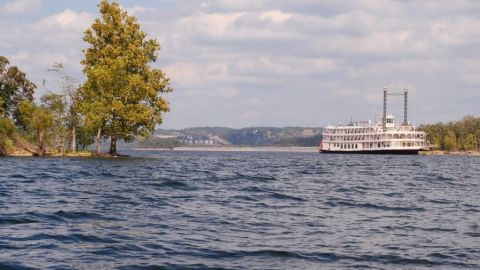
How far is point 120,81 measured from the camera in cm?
7825

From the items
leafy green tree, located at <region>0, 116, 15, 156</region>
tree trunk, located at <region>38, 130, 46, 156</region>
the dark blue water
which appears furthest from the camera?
tree trunk, located at <region>38, 130, 46, 156</region>

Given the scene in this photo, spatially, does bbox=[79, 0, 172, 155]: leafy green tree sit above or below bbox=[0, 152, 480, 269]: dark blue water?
above

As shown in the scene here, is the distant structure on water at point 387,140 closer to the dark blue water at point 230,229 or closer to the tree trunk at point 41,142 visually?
the tree trunk at point 41,142

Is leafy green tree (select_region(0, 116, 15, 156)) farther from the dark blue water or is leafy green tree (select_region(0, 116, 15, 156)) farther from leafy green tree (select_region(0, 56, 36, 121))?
the dark blue water

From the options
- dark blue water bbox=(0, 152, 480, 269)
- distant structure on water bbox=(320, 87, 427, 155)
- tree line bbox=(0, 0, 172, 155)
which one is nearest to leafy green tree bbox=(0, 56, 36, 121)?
tree line bbox=(0, 0, 172, 155)

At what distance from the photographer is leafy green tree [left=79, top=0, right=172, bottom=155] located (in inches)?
3036

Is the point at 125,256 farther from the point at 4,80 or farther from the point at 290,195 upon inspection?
the point at 4,80

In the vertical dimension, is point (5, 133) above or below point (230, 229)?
above

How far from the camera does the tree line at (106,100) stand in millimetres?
77250

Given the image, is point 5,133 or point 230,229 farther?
point 5,133

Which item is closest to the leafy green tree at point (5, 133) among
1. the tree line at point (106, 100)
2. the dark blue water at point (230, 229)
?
the tree line at point (106, 100)

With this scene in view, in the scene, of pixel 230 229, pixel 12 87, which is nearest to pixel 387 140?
pixel 12 87

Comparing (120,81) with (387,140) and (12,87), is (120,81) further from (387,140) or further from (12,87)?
(387,140)

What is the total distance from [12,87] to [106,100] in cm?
3288
